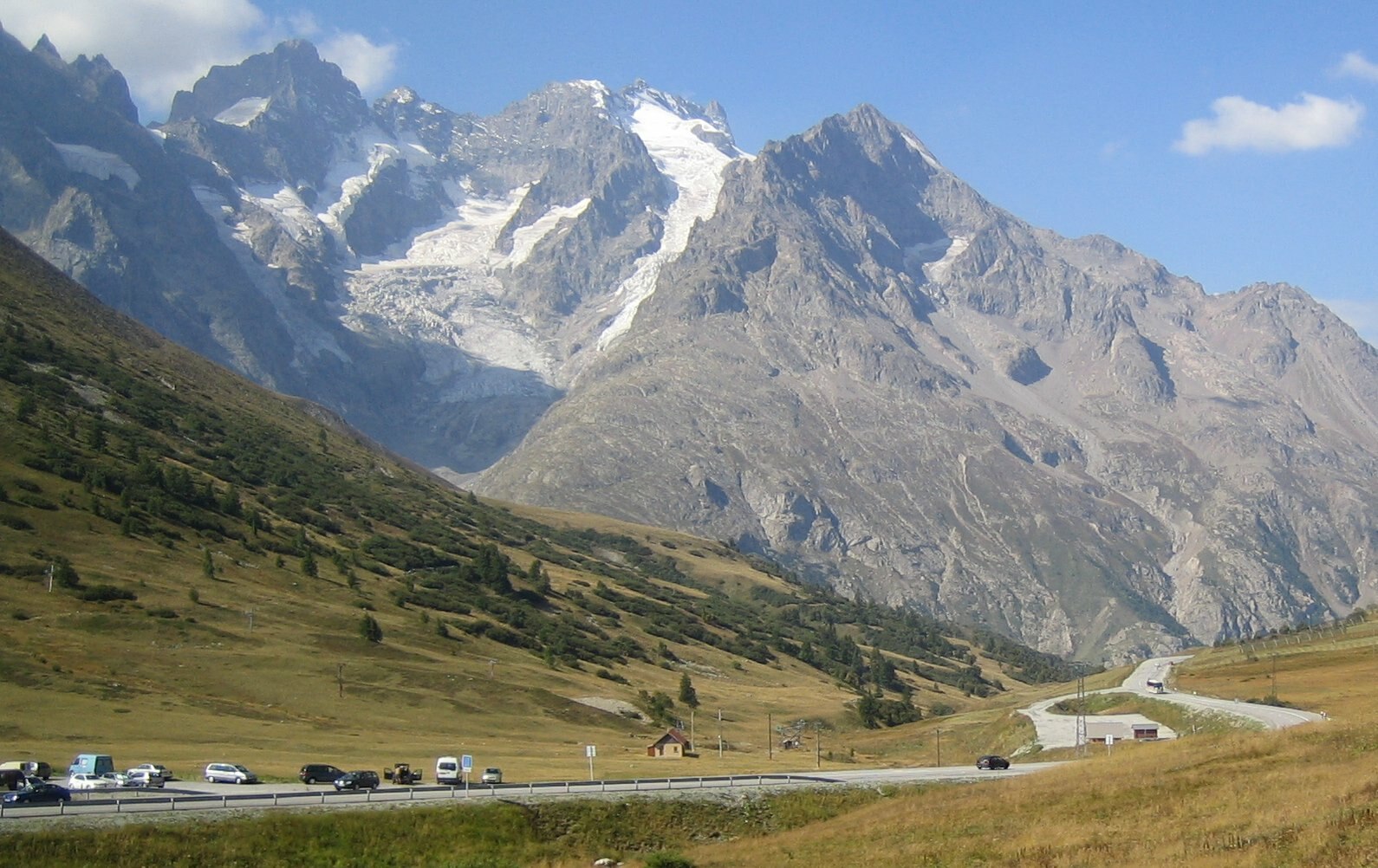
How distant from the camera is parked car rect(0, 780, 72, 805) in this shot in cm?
5759

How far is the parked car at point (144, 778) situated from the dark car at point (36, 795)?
7410mm

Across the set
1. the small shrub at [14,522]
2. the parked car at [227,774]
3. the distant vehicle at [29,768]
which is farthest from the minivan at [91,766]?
the small shrub at [14,522]

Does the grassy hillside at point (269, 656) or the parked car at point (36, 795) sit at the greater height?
the grassy hillside at point (269, 656)

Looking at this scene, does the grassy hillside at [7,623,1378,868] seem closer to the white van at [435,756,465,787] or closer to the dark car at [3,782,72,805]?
the dark car at [3,782,72,805]

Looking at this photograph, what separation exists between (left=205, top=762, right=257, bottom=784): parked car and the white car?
5.83 meters

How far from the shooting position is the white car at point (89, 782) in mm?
65188

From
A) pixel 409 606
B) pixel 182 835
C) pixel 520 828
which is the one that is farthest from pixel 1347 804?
pixel 409 606

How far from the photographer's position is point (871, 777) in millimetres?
77562

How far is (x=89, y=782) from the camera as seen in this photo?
65.4m

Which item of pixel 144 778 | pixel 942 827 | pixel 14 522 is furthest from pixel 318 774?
pixel 14 522

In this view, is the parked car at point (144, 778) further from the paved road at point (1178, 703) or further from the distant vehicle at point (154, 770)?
the paved road at point (1178, 703)

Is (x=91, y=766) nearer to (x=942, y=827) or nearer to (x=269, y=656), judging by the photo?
(x=942, y=827)

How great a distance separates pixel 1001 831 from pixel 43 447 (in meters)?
143

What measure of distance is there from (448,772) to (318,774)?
8.50 metres
